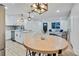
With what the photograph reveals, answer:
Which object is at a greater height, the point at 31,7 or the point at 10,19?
the point at 31,7

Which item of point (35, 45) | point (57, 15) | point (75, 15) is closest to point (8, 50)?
point (35, 45)

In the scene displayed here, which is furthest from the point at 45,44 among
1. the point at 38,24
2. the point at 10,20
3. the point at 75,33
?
the point at 10,20

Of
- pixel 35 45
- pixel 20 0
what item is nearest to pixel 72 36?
pixel 35 45

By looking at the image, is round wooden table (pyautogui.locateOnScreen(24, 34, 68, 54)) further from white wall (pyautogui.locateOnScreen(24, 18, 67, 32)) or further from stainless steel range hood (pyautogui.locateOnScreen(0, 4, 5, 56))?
stainless steel range hood (pyautogui.locateOnScreen(0, 4, 5, 56))

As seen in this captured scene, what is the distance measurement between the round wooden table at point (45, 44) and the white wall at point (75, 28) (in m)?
0.11

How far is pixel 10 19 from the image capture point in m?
2.05

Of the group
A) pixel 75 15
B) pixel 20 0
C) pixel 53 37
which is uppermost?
pixel 20 0

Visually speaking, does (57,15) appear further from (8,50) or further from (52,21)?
(8,50)

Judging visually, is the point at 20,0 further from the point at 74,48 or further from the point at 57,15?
the point at 74,48

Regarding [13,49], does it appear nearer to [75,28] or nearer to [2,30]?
[2,30]

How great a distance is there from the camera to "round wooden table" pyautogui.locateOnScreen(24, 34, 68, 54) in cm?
203

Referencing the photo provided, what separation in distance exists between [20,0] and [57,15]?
1.72 ft

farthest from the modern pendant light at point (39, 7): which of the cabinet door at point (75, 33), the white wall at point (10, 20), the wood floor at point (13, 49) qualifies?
the wood floor at point (13, 49)

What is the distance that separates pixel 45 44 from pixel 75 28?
0.44 metres
